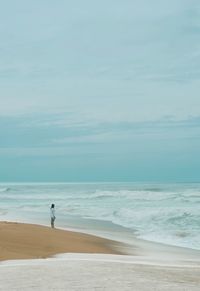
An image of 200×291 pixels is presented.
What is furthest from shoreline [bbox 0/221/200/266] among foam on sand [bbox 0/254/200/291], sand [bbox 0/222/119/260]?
foam on sand [bbox 0/254/200/291]

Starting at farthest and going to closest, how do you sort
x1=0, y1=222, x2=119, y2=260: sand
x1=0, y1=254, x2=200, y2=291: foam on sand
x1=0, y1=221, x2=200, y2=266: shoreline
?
x1=0, y1=221, x2=200, y2=266: shoreline → x1=0, y1=222, x2=119, y2=260: sand → x1=0, y1=254, x2=200, y2=291: foam on sand

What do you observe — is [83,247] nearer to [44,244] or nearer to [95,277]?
[44,244]

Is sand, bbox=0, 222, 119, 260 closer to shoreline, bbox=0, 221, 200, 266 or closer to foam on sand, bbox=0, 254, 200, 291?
shoreline, bbox=0, 221, 200, 266

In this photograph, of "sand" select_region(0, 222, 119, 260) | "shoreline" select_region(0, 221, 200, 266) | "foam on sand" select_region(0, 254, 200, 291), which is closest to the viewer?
"foam on sand" select_region(0, 254, 200, 291)

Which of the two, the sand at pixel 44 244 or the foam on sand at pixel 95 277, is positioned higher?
the sand at pixel 44 244

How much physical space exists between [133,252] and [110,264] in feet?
31.7

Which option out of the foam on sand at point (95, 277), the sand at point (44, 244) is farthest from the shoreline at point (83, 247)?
the foam on sand at point (95, 277)

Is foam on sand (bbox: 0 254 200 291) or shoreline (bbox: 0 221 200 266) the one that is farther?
shoreline (bbox: 0 221 200 266)

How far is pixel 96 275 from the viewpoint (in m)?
11.0

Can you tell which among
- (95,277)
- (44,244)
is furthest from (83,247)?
(95,277)

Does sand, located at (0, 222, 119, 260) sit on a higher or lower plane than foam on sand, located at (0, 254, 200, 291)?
higher

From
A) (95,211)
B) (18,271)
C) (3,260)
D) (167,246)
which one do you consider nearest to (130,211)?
(95,211)

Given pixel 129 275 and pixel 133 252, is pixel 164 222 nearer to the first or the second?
pixel 133 252

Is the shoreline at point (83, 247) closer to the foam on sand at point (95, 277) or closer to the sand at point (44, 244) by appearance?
the sand at point (44, 244)
